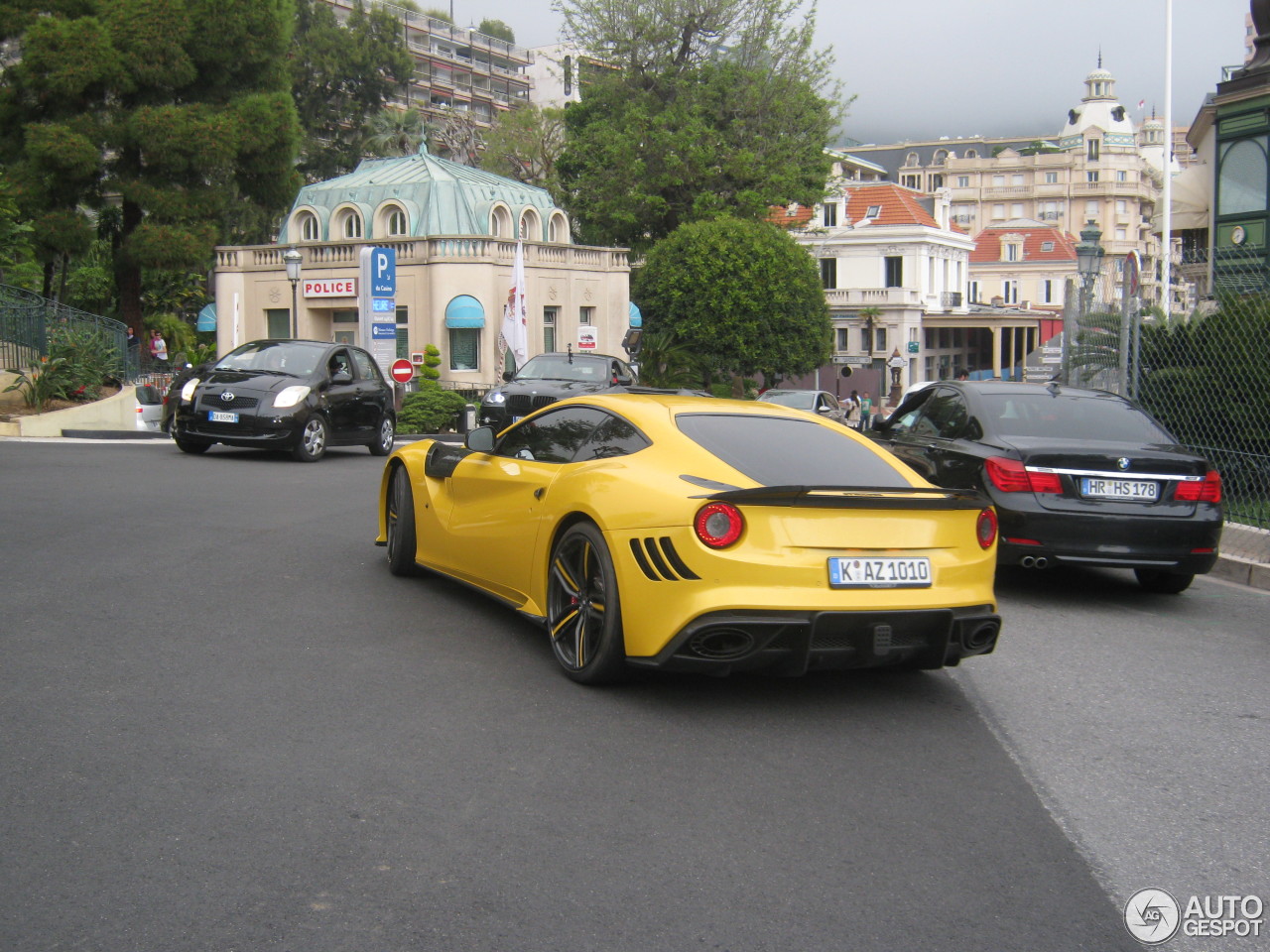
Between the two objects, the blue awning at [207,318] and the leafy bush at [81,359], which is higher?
the blue awning at [207,318]

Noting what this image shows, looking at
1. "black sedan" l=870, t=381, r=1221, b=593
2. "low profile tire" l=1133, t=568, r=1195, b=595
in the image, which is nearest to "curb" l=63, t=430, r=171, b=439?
"black sedan" l=870, t=381, r=1221, b=593

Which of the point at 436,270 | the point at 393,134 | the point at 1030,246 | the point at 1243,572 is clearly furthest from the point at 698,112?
the point at 1030,246

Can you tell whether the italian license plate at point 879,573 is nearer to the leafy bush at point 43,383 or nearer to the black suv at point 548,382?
the black suv at point 548,382

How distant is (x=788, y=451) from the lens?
6.34m

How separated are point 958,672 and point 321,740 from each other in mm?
3280

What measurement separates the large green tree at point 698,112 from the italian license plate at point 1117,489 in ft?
132

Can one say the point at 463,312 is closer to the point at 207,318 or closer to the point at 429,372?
the point at 429,372

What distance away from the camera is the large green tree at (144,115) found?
35375mm

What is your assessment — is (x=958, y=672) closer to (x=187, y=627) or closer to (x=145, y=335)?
Answer: (x=187, y=627)

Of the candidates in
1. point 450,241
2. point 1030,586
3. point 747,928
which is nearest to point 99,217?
point 450,241

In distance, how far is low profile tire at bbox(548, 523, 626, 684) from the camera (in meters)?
5.70

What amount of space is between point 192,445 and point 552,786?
13881 millimetres

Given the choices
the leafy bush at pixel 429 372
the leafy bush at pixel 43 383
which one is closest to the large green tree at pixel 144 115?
the leafy bush at pixel 429 372

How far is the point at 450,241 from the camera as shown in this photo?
141 ft
